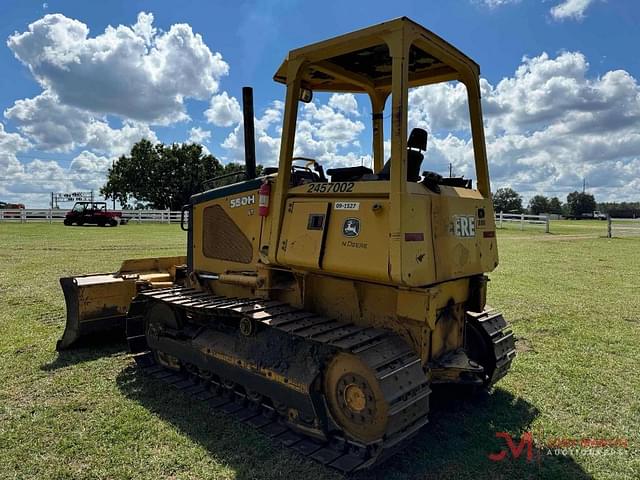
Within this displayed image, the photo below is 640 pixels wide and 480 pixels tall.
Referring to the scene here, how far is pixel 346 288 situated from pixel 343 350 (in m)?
0.91

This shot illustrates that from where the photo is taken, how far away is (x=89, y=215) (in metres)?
35.8

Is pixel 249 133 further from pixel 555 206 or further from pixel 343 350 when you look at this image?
pixel 555 206

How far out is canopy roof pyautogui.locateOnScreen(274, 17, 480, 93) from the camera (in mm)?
3971

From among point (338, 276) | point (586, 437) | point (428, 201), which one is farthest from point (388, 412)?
point (586, 437)

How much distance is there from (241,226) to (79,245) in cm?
1719

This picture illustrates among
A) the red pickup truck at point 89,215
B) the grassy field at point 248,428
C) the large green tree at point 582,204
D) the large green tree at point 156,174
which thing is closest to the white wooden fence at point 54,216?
the red pickup truck at point 89,215

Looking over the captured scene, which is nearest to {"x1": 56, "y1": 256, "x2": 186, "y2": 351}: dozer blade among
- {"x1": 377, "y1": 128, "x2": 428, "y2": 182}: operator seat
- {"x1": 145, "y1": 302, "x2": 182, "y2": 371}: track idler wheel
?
{"x1": 145, "y1": 302, "x2": 182, "y2": 371}: track idler wheel

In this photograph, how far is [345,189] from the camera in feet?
13.8

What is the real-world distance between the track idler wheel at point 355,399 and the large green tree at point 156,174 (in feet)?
177

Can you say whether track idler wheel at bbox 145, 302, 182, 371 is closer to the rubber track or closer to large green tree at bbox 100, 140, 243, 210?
the rubber track

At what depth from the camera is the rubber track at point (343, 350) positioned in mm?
3551

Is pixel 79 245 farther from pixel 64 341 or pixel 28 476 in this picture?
pixel 28 476

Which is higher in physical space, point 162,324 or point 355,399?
point 162,324

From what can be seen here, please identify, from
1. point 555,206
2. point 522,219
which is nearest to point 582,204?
point 555,206
